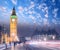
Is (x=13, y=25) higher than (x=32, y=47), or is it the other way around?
(x=13, y=25)

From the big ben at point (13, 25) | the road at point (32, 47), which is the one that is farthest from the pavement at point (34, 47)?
the big ben at point (13, 25)

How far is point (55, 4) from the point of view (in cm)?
292

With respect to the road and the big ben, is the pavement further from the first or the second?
the big ben

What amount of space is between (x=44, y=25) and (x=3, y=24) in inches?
30.5

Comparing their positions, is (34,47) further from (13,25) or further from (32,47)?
(13,25)

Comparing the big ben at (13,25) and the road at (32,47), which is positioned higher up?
the big ben at (13,25)

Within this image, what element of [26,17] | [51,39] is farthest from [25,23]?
[51,39]

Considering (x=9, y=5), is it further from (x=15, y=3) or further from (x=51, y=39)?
(x=51, y=39)

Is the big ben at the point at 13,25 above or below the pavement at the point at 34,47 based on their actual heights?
above

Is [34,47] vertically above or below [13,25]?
below

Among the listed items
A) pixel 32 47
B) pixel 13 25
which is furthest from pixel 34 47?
pixel 13 25

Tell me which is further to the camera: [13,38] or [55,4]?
[55,4]

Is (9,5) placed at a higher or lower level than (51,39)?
higher

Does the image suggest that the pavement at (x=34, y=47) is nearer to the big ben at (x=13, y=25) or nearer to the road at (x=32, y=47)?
the road at (x=32, y=47)
